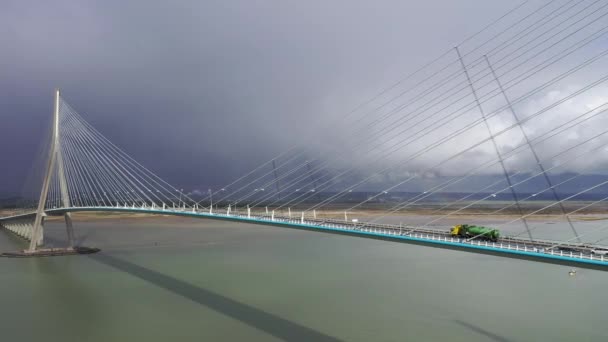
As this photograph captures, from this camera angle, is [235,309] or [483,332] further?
[235,309]

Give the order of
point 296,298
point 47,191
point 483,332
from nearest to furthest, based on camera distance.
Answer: point 483,332
point 296,298
point 47,191

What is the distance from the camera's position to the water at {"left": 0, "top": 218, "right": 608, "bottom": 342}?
11828 mm

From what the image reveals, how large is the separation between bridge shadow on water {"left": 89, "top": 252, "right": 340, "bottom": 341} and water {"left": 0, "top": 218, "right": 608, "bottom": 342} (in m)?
0.04

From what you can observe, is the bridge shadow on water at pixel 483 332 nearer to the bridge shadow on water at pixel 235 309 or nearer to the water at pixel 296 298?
the water at pixel 296 298

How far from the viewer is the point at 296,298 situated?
15.2 meters

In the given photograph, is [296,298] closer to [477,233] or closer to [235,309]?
[235,309]

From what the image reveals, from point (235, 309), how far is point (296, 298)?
230 cm

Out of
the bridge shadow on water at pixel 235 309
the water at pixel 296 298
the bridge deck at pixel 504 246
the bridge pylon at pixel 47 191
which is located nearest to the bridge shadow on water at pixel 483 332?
the water at pixel 296 298

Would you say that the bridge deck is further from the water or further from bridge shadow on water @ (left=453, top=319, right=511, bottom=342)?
the water

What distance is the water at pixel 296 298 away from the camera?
Result: 1183cm

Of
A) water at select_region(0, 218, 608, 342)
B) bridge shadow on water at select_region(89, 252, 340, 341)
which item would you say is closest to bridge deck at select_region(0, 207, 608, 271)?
water at select_region(0, 218, 608, 342)

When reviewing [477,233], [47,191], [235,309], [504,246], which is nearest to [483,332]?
[477,233]

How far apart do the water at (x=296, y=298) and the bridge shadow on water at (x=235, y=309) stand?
4 cm

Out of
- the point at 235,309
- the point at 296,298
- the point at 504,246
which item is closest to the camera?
the point at 504,246
